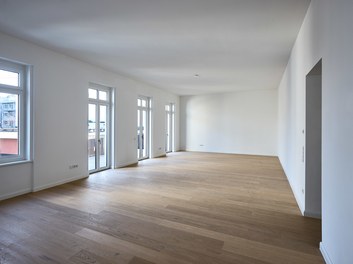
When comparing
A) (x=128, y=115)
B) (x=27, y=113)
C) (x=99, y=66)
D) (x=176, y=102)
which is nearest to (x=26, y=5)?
(x=27, y=113)

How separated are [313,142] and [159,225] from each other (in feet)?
8.38

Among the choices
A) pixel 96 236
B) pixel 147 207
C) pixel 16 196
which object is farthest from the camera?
pixel 16 196

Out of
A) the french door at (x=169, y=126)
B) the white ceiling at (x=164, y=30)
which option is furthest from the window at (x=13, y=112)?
the french door at (x=169, y=126)

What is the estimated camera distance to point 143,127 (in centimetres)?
847

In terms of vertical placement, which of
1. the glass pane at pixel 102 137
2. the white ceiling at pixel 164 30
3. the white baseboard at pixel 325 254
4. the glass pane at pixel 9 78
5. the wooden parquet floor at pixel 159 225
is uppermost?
the white ceiling at pixel 164 30

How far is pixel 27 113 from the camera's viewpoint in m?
4.29

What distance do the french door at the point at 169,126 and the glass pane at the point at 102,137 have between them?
4.21m

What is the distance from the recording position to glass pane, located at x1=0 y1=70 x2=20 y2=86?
13.0 feet

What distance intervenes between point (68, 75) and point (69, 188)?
2.72 m

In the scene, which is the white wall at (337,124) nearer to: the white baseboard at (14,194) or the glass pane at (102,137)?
the white baseboard at (14,194)

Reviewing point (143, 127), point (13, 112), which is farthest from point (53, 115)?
point (143, 127)

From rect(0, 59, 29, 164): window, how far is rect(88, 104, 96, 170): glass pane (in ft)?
5.87

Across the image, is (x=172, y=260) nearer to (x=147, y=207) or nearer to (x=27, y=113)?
(x=147, y=207)

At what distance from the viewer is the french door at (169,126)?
34.2ft
